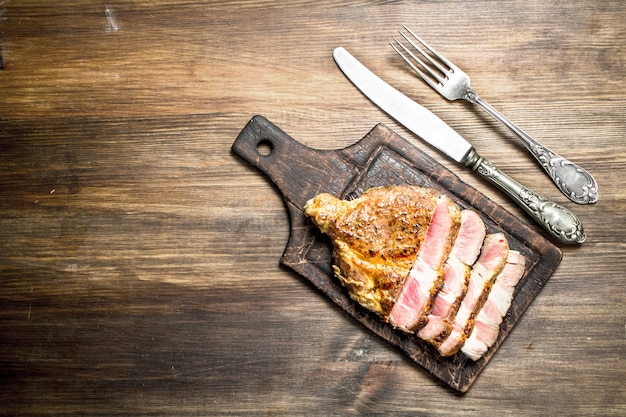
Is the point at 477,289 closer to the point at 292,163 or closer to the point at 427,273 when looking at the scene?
the point at 427,273

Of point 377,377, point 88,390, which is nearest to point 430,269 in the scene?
point 377,377

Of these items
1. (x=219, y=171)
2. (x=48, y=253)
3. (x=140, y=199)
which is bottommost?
(x=48, y=253)

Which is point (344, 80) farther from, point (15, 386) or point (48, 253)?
point (15, 386)

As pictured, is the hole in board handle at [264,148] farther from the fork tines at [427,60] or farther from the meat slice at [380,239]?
the fork tines at [427,60]

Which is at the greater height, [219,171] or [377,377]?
[219,171]

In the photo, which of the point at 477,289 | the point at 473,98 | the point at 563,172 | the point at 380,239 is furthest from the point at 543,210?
the point at 380,239

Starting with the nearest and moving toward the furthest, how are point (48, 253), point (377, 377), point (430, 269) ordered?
point (430, 269) < point (377, 377) < point (48, 253)
